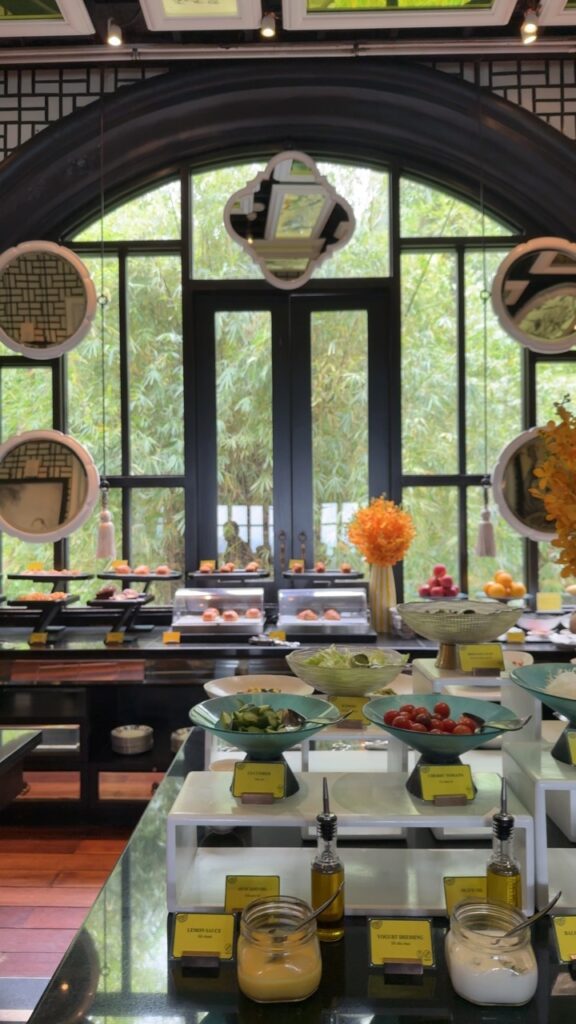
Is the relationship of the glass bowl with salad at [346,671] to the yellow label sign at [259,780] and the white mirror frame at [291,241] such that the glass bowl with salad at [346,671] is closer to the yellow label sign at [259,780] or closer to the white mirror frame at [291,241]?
the yellow label sign at [259,780]

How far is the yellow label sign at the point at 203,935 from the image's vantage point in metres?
1.31

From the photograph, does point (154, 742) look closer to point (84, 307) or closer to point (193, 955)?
point (84, 307)

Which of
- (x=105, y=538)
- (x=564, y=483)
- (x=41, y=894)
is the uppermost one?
(x=564, y=483)

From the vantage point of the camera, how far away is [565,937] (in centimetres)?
131

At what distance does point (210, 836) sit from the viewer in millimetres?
1739

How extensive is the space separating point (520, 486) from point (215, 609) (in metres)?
1.61

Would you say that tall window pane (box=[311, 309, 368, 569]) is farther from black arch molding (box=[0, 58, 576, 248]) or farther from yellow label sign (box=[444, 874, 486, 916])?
yellow label sign (box=[444, 874, 486, 916])

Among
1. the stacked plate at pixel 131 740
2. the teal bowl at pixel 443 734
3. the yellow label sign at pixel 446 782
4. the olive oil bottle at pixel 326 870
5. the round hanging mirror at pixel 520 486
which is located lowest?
the stacked plate at pixel 131 740

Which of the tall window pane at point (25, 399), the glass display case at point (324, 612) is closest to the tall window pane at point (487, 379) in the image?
the glass display case at point (324, 612)

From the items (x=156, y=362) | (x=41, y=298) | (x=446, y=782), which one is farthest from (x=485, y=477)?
(x=446, y=782)

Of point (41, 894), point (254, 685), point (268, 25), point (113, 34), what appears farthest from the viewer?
point (113, 34)

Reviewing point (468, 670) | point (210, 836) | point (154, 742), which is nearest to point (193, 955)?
point (210, 836)

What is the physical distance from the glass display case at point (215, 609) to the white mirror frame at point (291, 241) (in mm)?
1527

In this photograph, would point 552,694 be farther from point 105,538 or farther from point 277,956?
point 105,538
